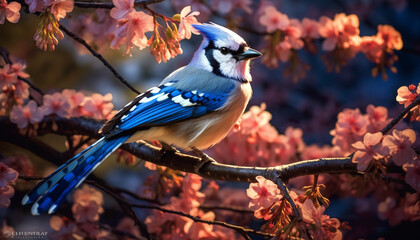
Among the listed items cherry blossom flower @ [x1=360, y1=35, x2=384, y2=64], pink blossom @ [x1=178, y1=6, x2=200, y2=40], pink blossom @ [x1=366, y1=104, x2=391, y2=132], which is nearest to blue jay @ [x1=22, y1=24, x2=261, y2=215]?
pink blossom @ [x1=178, y1=6, x2=200, y2=40]

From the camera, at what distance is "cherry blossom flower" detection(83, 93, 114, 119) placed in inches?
90.6

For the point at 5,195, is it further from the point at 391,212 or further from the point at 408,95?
the point at 391,212

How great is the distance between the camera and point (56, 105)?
2197 mm

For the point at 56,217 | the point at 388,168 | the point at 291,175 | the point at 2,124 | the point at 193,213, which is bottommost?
the point at 56,217

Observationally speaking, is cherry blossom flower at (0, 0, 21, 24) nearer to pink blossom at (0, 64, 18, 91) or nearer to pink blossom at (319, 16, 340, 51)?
pink blossom at (0, 64, 18, 91)

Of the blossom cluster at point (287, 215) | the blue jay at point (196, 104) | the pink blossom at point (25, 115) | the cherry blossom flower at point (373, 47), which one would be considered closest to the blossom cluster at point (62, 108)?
the pink blossom at point (25, 115)

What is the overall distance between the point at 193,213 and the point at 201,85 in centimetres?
62

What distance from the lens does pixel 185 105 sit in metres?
2.02

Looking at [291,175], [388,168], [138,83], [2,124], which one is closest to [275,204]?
[291,175]

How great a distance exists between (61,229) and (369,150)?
1490mm

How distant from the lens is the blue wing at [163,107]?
6.03ft

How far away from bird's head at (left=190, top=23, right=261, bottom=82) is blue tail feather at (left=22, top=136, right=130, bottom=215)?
2.39ft

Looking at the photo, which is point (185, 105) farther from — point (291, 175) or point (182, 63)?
point (182, 63)

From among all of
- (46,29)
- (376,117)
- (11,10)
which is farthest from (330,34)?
(11,10)
